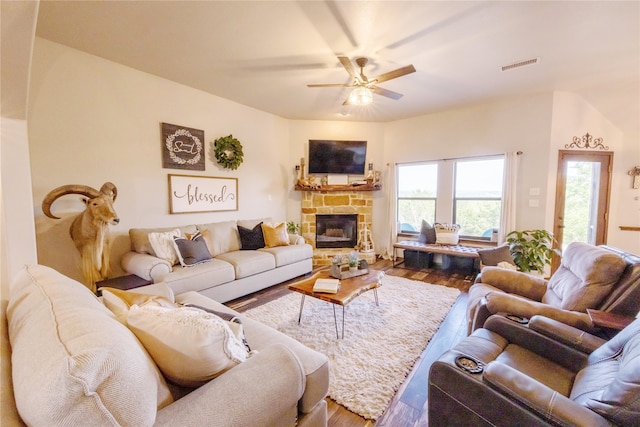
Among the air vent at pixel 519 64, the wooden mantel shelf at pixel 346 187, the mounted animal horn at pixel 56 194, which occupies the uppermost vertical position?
the air vent at pixel 519 64

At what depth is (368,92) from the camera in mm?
2746

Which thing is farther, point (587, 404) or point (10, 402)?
point (587, 404)

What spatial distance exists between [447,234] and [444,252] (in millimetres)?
493

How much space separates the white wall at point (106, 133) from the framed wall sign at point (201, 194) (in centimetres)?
9

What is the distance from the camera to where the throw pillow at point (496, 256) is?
3520mm

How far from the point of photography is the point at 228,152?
412cm

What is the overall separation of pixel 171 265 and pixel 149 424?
250 cm

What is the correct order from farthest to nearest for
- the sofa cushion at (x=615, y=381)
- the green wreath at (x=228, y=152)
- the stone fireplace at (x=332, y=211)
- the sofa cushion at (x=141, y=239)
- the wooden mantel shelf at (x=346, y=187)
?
1. the stone fireplace at (x=332, y=211)
2. the wooden mantel shelf at (x=346, y=187)
3. the green wreath at (x=228, y=152)
4. the sofa cushion at (x=141, y=239)
5. the sofa cushion at (x=615, y=381)

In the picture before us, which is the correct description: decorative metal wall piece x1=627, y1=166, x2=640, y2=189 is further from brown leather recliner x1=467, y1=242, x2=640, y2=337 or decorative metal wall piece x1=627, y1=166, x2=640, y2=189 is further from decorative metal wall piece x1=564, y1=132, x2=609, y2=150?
brown leather recliner x1=467, y1=242, x2=640, y2=337

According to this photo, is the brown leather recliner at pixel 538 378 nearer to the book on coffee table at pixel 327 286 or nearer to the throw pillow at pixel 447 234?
the book on coffee table at pixel 327 286

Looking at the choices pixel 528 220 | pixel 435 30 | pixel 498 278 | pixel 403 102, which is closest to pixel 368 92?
pixel 435 30

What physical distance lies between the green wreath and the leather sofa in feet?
9.72

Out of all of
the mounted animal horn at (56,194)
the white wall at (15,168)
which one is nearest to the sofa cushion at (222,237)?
the mounted animal horn at (56,194)

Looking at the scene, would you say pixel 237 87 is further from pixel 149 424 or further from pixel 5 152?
pixel 149 424
